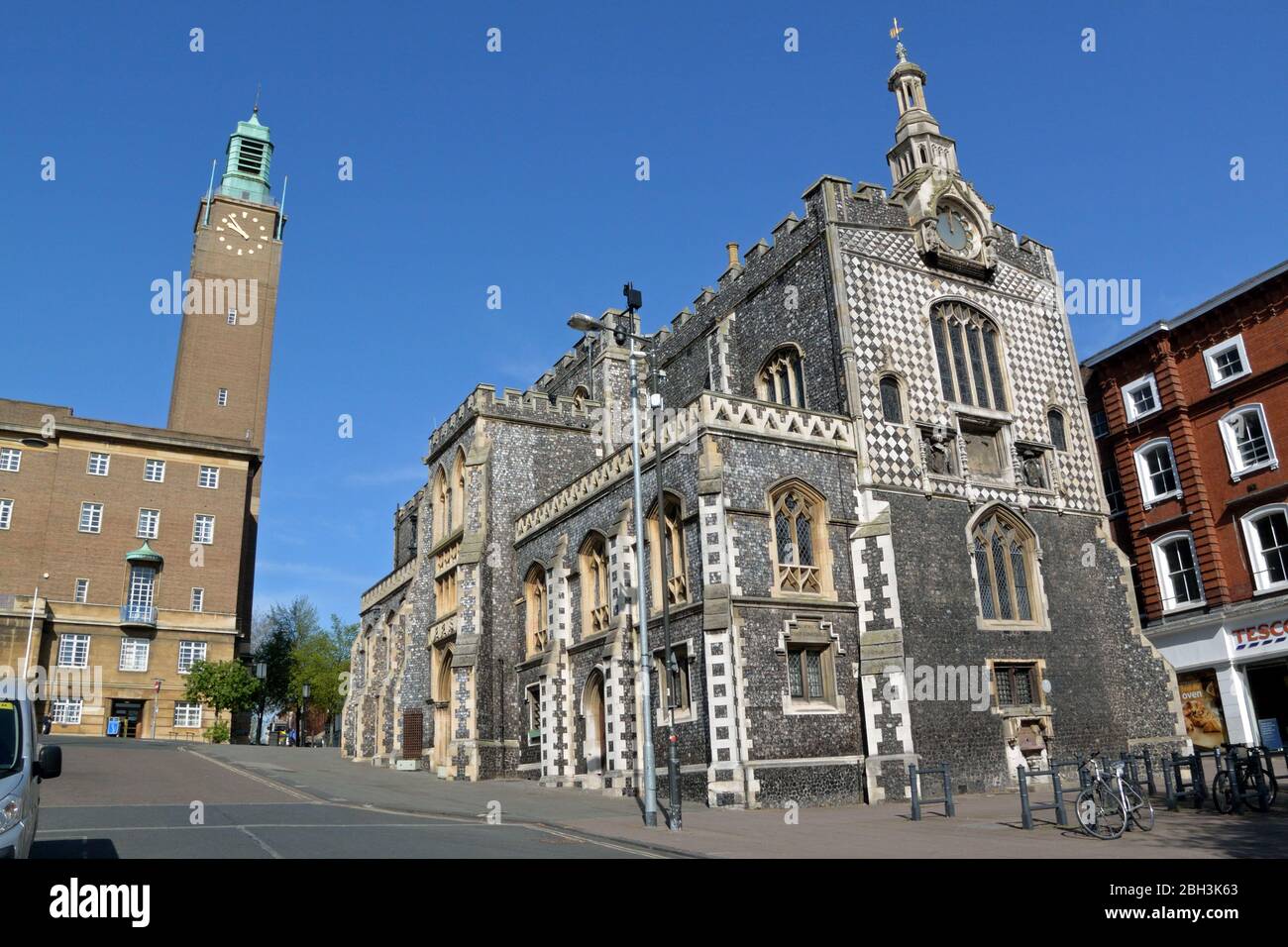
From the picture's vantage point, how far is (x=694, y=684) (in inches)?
909

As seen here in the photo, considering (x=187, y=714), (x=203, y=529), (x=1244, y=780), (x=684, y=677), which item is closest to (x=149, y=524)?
(x=203, y=529)

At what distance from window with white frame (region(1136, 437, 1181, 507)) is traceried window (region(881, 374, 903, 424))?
47.8 ft

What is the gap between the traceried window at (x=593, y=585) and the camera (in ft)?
92.0

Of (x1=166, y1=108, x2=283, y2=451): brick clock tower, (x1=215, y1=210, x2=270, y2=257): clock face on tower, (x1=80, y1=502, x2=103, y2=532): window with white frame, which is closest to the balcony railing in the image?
(x1=80, y1=502, x2=103, y2=532): window with white frame

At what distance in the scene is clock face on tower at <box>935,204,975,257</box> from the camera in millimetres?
30203

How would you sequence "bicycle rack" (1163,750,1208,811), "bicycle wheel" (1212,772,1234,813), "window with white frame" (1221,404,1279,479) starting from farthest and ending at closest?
"window with white frame" (1221,404,1279,479) < "bicycle rack" (1163,750,1208,811) < "bicycle wheel" (1212,772,1234,813)

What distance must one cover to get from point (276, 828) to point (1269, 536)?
3158 centimetres

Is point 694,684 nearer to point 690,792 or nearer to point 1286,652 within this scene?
point 690,792

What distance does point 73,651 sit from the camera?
54.3m

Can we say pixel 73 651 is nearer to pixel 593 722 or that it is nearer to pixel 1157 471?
pixel 593 722

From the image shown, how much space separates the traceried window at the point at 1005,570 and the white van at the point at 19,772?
2219 cm

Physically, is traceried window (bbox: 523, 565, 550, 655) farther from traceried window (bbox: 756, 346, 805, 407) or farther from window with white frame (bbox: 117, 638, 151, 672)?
window with white frame (bbox: 117, 638, 151, 672)

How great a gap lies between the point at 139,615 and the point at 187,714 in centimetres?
662
